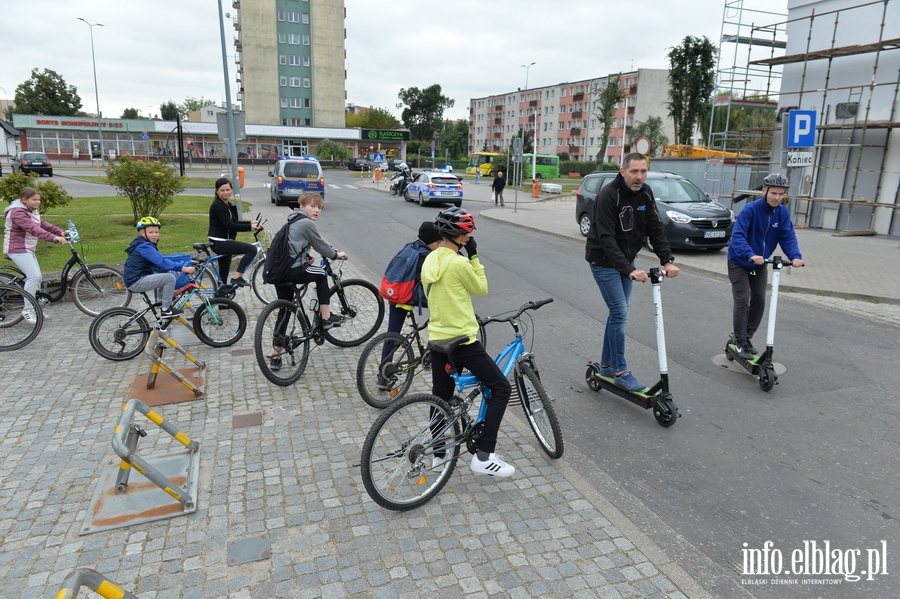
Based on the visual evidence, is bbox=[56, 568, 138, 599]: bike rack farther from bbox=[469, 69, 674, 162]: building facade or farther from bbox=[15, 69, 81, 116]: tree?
bbox=[15, 69, 81, 116]: tree

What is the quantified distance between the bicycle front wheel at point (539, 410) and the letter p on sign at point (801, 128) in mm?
9503

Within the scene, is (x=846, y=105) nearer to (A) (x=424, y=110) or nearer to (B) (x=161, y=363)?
(B) (x=161, y=363)

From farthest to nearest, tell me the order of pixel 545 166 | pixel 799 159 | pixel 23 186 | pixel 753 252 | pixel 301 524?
pixel 545 166, pixel 799 159, pixel 23 186, pixel 753 252, pixel 301 524

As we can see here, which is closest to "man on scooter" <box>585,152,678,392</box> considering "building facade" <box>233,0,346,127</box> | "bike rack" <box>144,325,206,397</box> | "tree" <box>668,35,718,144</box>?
"bike rack" <box>144,325,206,397</box>

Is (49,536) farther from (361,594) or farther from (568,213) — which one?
(568,213)

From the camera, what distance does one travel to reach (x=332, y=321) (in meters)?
6.27

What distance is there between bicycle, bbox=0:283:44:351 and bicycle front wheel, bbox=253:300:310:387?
3.11 m

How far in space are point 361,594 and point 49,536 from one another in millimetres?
1906

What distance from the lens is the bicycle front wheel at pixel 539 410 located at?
414 centimetres

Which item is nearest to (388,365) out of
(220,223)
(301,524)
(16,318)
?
(301,524)

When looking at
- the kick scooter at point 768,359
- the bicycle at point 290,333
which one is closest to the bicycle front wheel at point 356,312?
the bicycle at point 290,333

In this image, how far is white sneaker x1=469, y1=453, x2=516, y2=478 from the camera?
388 centimetres

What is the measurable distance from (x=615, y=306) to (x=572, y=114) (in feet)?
287

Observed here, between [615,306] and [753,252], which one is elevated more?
[753,252]
